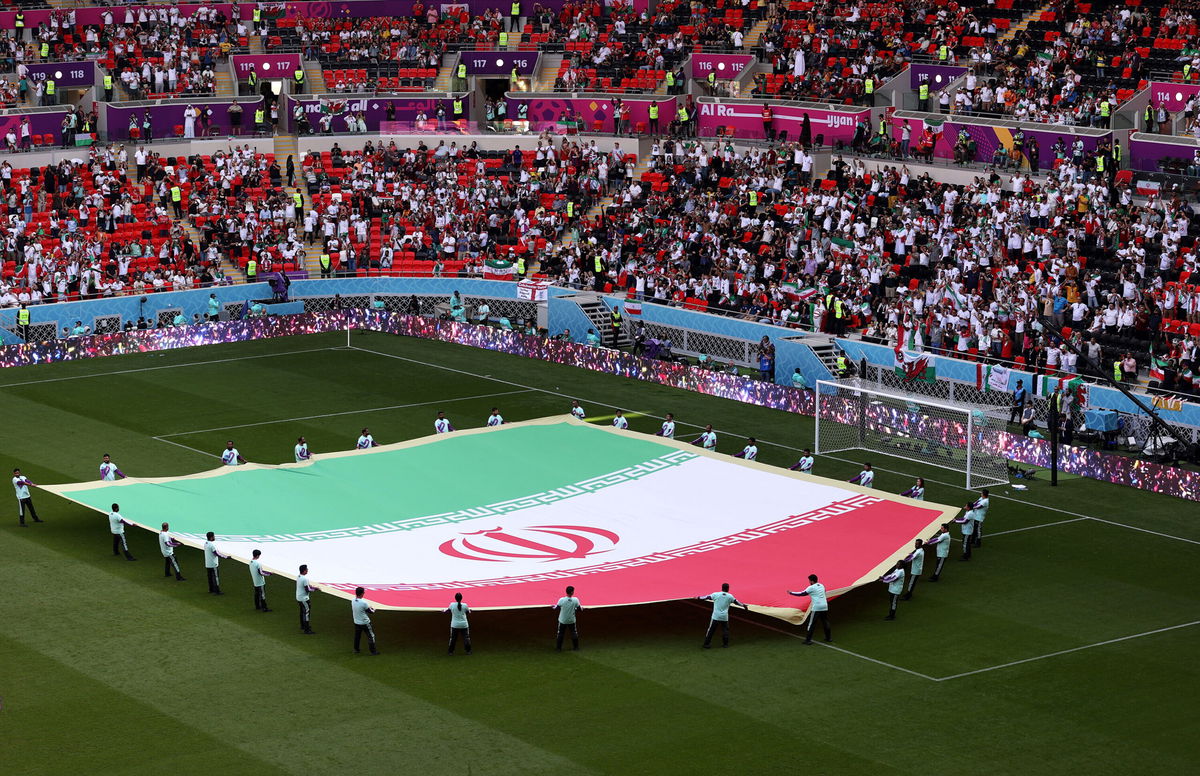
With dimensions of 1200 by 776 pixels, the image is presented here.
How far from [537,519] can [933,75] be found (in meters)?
40.8

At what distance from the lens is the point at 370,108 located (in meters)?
83.6

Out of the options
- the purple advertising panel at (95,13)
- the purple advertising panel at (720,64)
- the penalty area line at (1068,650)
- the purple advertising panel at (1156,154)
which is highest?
the purple advertising panel at (95,13)

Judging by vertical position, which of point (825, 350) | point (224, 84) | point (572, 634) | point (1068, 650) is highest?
point (224, 84)

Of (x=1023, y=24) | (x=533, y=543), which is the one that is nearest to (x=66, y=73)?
(x=1023, y=24)

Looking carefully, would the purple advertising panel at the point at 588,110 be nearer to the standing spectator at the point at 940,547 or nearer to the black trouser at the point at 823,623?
the standing spectator at the point at 940,547

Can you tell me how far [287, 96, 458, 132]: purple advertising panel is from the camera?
82562mm

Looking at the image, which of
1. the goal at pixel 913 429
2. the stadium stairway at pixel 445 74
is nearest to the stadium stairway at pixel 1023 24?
the goal at pixel 913 429

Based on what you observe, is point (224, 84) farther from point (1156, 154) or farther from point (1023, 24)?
point (1156, 154)

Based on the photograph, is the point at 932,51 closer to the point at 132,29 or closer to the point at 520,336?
the point at 520,336

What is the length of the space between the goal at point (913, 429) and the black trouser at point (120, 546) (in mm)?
Result: 20456

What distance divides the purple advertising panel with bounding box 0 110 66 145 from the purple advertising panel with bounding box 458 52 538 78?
2036cm

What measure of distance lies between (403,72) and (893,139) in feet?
87.5

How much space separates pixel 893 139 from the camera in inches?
2844

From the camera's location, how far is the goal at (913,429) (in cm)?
4794
